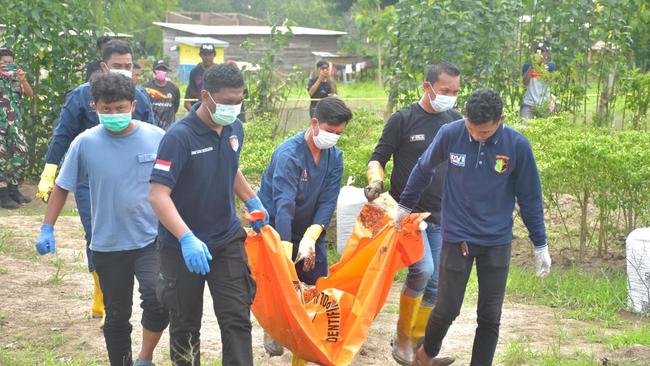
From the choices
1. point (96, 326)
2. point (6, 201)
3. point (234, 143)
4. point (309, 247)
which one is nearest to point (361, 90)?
point (6, 201)

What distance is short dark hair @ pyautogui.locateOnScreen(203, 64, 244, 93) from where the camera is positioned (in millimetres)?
5176

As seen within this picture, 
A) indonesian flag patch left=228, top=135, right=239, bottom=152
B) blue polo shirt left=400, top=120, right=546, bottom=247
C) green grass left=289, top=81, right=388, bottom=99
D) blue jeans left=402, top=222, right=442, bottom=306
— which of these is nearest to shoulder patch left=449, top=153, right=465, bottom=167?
blue polo shirt left=400, top=120, right=546, bottom=247

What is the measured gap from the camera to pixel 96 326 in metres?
7.34

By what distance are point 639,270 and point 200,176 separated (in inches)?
150

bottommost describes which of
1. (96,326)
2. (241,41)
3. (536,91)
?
(241,41)

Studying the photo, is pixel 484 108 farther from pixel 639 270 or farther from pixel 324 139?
pixel 639 270

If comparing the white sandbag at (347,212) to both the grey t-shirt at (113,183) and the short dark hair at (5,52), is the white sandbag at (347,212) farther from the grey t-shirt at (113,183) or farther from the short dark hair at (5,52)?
the short dark hair at (5,52)

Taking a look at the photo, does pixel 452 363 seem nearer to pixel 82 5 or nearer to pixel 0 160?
pixel 0 160

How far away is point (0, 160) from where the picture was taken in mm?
12594

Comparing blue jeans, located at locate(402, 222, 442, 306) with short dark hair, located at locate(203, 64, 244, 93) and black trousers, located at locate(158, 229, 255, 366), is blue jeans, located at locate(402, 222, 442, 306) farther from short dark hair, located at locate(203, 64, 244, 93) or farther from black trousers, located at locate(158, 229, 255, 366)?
short dark hair, located at locate(203, 64, 244, 93)

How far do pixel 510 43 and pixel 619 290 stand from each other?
6774 mm

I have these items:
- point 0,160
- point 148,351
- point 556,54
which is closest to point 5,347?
point 148,351

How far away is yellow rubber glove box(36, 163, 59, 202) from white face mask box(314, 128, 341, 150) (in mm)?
1629

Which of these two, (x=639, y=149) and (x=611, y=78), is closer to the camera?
(x=639, y=149)
